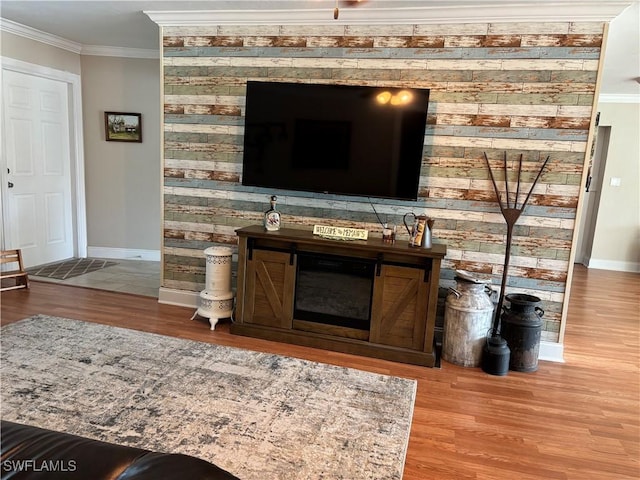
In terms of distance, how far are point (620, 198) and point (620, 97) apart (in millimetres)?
1398

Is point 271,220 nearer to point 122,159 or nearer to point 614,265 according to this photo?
point 122,159

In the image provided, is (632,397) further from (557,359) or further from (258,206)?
(258,206)

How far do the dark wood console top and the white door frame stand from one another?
2955mm

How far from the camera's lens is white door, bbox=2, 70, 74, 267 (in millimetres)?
4715

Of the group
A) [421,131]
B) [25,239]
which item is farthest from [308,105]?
[25,239]

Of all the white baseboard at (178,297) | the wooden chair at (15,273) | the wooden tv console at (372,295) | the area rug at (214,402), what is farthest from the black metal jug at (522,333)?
the wooden chair at (15,273)

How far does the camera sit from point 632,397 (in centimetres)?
287

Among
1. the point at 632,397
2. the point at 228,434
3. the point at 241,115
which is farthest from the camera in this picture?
the point at 241,115

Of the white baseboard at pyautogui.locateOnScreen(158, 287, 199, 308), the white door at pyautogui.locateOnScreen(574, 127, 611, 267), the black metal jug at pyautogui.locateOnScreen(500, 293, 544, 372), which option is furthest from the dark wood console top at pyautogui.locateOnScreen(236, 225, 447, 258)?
the white door at pyautogui.locateOnScreen(574, 127, 611, 267)

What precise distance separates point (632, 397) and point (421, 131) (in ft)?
7.19

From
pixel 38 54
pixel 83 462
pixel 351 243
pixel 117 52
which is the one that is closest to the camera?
pixel 83 462

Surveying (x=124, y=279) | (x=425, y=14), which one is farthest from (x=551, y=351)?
(x=124, y=279)

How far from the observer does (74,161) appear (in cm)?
544

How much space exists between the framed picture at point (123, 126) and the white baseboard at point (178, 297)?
2.21 m
